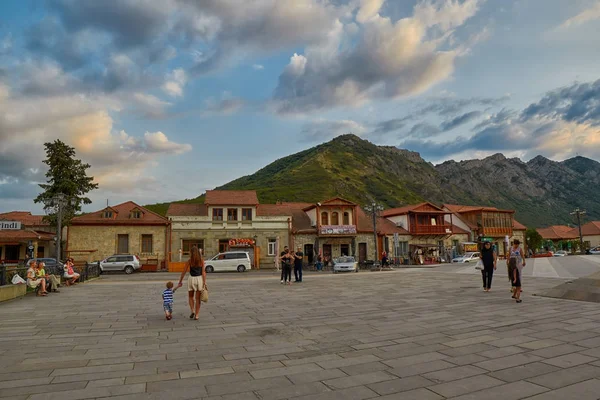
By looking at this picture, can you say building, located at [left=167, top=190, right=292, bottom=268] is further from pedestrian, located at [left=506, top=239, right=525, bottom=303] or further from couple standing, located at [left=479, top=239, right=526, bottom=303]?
pedestrian, located at [left=506, top=239, right=525, bottom=303]

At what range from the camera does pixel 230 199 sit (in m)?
40.8

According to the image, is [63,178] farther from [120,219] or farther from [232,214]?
[232,214]

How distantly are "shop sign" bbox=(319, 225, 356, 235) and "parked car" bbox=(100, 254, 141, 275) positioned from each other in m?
18.1

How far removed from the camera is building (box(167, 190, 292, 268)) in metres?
38.4

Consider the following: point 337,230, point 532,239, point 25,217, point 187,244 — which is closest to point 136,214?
point 187,244

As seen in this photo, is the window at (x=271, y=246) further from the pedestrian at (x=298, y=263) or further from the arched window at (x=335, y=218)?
the pedestrian at (x=298, y=263)

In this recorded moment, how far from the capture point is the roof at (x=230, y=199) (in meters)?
39.7

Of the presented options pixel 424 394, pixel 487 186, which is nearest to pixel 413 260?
pixel 424 394

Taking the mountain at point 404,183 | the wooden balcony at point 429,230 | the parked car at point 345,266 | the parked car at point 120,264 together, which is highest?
the mountain at point 404,183

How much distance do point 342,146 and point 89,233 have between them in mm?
126389

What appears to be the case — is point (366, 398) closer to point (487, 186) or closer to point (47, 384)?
point (47, 384)

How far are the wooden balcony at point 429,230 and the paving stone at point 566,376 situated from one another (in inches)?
1753

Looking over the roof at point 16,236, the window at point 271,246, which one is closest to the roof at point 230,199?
the window at point 271,246

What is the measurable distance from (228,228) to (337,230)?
445 inches
